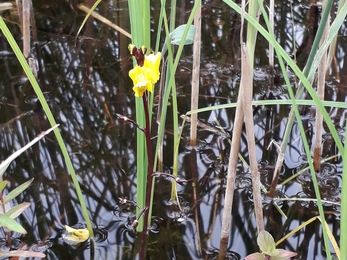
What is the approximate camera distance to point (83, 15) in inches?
83.5

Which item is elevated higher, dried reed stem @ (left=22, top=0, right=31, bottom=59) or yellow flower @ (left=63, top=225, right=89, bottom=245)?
dried reed stem @ (left=22, top=0, right=31, bottom=59)

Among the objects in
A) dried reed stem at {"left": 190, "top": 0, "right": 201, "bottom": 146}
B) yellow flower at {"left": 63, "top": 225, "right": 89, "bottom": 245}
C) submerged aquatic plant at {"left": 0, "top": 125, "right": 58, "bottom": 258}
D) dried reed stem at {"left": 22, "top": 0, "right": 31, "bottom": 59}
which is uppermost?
dried reed stem at {"left": 22, "top": 0, "right": 31, "bottom": 59}

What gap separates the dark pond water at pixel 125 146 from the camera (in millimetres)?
1135

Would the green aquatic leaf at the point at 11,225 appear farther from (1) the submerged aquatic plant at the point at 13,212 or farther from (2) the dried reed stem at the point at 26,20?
(2) the dried reed stem at the point at 26,20

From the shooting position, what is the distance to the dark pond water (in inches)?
44.7

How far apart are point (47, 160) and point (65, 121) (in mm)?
192

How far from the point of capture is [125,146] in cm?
142

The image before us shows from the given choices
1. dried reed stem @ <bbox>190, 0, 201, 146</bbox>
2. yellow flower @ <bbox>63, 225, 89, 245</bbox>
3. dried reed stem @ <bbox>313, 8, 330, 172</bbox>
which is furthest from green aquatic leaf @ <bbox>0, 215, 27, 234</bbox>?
dried reed stem @ <bbox>313, 8, 330, 172</bbox>

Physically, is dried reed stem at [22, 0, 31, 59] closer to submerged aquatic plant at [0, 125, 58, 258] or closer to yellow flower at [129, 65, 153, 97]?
submerged aquatic plant at [0, 125, 58, 258]

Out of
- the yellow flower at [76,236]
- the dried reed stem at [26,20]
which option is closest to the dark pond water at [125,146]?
the yellow flower at [76,236]

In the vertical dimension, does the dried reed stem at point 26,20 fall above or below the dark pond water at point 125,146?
above

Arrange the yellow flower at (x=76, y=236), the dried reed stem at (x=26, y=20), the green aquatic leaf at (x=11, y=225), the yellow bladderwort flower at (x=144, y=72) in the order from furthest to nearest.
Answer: the dried reed stem at (x=26, y=20), the yellow flower at (x=76, y=236), the green aquatic leaf at (x=11, y=225), the yellow bladderwort flower at (x=144, y=72)

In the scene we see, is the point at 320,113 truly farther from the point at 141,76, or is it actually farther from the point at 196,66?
the point at 141,76

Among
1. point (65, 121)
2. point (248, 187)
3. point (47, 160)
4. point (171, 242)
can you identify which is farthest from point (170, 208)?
point (65, 121)
